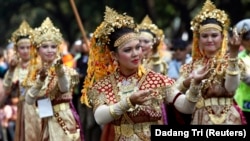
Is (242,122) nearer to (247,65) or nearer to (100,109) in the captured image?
(247,65)

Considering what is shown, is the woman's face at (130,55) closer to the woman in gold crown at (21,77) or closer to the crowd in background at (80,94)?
the woman in gold crown at (21,77)

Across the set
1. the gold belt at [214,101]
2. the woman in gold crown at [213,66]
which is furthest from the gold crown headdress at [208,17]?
the gold belt at [214,101]

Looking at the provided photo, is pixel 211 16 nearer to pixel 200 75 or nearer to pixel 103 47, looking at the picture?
pixel 103 47

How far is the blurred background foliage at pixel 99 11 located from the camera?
26.0 metres

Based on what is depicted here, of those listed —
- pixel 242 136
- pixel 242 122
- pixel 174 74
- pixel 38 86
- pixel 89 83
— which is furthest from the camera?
pixel 174 74

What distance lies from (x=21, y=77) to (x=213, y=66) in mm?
3673

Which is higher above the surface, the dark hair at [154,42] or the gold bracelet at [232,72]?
the dark hair at [154,42]

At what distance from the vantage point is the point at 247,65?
9.73 m

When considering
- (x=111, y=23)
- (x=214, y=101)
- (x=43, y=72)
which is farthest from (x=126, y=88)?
(x=43, y=72)

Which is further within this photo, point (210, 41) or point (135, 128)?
point (210, 41)

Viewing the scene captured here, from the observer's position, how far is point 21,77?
12039 mm

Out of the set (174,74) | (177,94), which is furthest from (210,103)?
(174,74)

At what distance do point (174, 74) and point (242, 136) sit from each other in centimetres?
635

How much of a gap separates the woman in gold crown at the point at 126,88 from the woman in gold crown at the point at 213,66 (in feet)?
3.50
